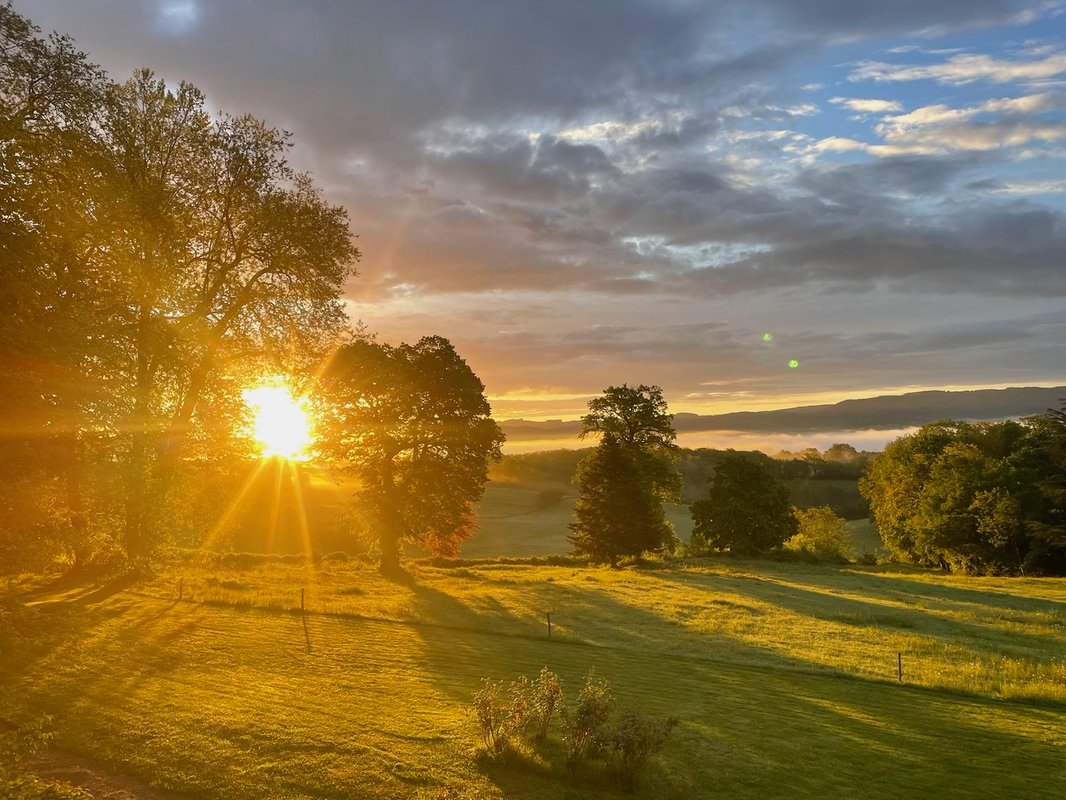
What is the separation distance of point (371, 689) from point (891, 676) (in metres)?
16.2

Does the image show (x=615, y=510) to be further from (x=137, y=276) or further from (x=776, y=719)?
(x=137, y=276)

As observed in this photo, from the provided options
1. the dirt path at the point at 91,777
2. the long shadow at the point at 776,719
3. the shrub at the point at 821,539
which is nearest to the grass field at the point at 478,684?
the long shadow at the point at 776,719

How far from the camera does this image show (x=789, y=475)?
135 meters

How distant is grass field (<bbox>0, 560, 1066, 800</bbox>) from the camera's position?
455 inches

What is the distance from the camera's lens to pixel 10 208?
1095 centimetres

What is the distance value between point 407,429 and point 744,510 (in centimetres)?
3994

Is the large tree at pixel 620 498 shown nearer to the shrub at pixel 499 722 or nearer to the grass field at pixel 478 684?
the grass field at pixel 478 684

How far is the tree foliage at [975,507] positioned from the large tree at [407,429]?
49114 mm

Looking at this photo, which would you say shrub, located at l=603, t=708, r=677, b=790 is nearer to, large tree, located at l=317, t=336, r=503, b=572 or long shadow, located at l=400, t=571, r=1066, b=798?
long shadow, located at l=400, t=571, r=1066, b=798

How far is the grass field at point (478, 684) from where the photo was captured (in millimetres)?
11562

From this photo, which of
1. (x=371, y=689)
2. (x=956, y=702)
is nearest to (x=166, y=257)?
(x=371, y=689)

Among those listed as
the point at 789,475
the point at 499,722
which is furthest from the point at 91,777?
the point at 789,475

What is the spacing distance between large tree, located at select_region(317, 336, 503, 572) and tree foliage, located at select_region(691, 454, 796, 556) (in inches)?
1326

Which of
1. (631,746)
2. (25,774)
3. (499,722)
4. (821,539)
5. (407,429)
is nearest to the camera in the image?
(25,774)
